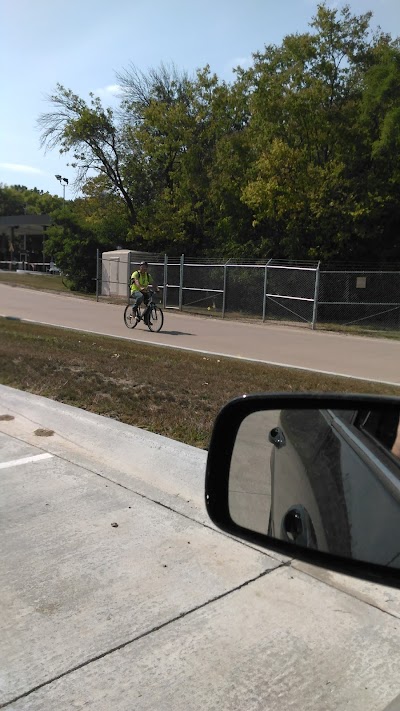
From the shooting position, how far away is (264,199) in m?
23.4

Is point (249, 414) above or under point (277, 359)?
above

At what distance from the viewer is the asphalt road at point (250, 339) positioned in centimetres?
1161

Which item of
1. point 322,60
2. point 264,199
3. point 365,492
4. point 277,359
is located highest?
point 322,60

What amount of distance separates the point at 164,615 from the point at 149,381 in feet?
16.0

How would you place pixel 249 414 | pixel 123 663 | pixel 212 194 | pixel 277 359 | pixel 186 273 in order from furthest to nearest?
1. pixel 212 194
2. pixel 186 273
3. pixel 277 359
4. pixel 123 663
5. pixel 249 414

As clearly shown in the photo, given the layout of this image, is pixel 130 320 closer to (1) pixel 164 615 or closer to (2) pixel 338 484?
(1) pixel 164 615

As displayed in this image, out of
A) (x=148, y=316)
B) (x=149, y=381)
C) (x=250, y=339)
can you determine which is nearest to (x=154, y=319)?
(x=148, y=316)

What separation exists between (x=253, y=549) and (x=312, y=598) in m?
0.60

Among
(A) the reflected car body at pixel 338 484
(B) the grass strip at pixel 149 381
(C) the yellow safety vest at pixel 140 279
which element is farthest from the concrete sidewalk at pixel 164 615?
(C) the yellow safety vest at pixel 140 279

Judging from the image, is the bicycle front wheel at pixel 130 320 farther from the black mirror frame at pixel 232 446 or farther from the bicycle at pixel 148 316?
the black mirror frame at pixel 232 446

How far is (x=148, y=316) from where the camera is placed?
16.5m

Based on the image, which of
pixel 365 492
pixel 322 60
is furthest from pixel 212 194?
pixel 365 492

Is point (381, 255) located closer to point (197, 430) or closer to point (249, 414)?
point (197, 430)

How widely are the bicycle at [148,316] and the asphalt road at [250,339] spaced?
27cm
